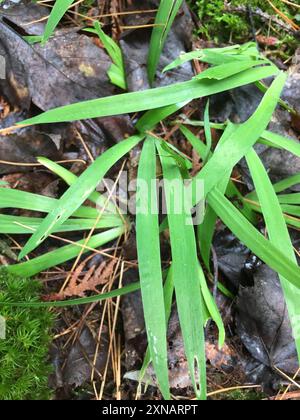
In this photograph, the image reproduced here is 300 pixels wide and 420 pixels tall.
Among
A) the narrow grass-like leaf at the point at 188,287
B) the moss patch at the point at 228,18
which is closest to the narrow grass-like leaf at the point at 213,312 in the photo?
the narrow grass-like leaf at the point at 188,287

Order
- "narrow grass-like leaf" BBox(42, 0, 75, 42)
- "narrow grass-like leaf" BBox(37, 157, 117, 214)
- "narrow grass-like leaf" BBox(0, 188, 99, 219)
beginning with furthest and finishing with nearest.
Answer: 1. "narrow grass-like leaf" BBox(37, 157, 117, 214)
2. "narrow grass-like leaf" BBox(0, 188, 99, 219)
3. "narrow grass-like leaf" BBox(42, 0, 75, 42)

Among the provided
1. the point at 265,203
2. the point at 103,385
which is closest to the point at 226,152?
the point at 265,203

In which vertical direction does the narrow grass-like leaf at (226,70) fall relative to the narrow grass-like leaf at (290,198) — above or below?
above

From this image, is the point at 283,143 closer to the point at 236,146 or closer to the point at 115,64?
the point at 236,146

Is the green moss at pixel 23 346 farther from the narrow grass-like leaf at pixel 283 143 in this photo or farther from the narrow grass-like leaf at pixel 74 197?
the narrow grass-like leaf at pixel 283 143

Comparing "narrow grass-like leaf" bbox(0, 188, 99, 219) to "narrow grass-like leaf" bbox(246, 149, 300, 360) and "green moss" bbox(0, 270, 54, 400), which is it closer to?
"green moss" bbox(0, 270, 54, 400)

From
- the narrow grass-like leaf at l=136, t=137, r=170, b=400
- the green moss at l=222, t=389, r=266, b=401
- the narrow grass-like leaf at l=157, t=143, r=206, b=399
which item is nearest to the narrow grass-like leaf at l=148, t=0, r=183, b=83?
the narrow grass-like leaf at l=136, t=137, r=170, b=400

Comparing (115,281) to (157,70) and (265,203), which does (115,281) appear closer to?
(265,203)
